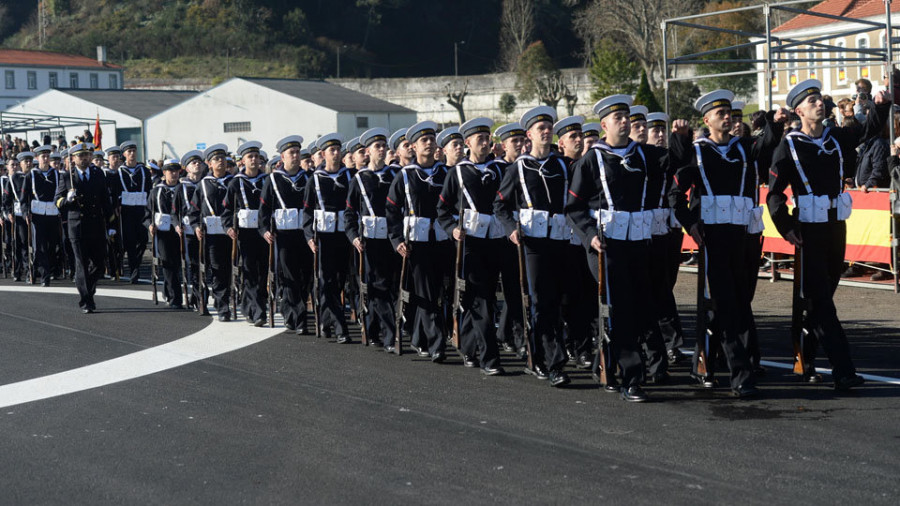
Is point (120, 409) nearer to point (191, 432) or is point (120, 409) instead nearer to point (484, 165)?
point (191, 432)

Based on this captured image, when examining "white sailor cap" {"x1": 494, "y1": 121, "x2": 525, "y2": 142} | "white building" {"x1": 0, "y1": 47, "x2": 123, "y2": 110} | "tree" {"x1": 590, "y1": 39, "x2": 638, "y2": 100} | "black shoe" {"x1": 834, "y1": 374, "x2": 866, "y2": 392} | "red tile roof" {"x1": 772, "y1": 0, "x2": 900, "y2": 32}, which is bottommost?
"black shoe" {"x1": 834, "y1": 374, "x2": 866, "y2": 392}

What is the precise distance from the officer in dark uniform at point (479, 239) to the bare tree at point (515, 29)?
79.6m

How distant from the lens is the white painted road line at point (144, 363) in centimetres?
946

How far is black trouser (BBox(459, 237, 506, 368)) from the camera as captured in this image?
9.65 meters

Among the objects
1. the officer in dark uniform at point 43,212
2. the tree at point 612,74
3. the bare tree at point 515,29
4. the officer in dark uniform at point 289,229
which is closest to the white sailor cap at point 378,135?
the officer in dark uniform at point 289,229

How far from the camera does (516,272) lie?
393 inches

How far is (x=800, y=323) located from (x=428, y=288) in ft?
11.2

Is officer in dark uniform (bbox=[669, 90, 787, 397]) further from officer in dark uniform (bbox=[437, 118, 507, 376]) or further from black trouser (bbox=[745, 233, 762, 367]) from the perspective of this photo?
officer in dark uniform (bbox=[437, 118, 507, 376])

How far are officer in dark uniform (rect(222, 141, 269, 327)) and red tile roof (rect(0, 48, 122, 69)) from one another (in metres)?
89.1

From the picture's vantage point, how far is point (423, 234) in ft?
34.4

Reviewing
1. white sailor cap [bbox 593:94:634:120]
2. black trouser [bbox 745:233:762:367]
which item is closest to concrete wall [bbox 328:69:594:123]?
black trouser [bbox 745:233:762:367]

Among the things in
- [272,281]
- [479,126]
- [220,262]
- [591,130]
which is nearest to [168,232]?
[220,262]

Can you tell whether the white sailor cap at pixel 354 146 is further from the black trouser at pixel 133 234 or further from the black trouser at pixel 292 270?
the black trouser at pixel 133 234

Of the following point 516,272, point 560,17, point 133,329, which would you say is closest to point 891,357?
point 516,272
